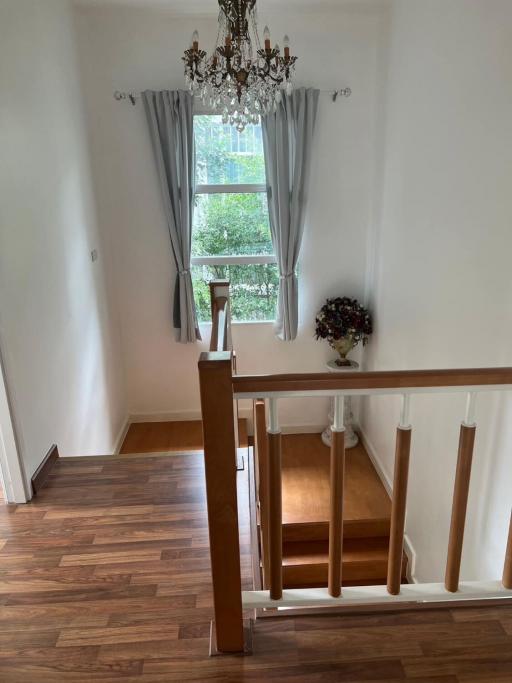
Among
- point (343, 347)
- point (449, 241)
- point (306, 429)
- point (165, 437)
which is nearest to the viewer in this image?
point (449, 241)

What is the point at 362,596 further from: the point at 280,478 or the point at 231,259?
the point at 231,259

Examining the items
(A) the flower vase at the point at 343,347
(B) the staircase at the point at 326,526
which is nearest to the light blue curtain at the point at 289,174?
(A) the flower vase at the point at 343,347

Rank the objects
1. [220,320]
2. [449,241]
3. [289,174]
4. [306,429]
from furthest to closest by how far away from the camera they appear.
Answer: [306,429] → [289,174] → [449,241] → [220,320]

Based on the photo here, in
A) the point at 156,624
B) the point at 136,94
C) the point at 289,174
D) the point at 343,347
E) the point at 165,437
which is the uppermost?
the point at 136,94

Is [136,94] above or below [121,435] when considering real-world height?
above

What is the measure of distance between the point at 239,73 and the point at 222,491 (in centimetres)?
182

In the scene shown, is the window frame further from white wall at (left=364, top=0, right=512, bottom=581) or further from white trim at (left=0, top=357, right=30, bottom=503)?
white trim at (left=0, top=357, right=30, bottom=503)

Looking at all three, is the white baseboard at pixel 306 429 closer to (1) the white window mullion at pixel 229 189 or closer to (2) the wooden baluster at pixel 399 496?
(1) the white window mullion at pixel 229 189

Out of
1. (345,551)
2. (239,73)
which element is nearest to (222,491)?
(239,73)

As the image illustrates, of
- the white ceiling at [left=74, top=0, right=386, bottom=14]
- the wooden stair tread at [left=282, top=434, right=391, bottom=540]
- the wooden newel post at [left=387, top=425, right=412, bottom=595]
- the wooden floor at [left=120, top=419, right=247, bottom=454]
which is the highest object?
the white ceiling at [left=74, top=0, right=386, bottom=14]

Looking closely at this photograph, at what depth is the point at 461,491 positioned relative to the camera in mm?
1466

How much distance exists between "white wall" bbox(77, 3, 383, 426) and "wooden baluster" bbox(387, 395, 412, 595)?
3.02 meters

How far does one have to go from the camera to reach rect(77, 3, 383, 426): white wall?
12.3 ft

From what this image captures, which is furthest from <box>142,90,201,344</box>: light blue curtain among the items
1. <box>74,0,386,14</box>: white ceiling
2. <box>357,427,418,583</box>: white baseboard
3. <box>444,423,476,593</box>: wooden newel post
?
<box>444,423,476,593</box>: wooden newel post
